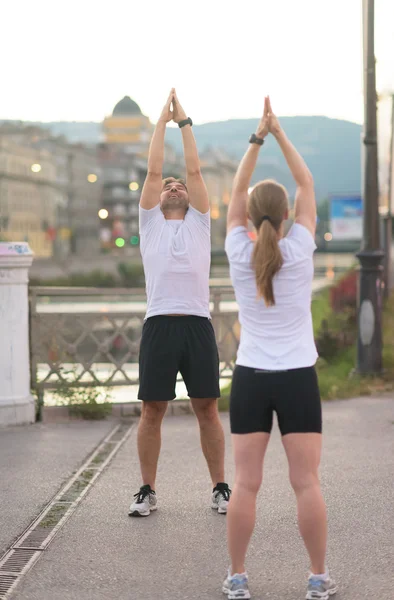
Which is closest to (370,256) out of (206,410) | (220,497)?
(206,410)

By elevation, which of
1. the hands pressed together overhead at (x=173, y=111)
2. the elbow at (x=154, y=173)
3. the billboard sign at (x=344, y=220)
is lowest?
the elbow at (x=154, y=173)

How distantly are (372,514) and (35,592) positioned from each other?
6.82 ft

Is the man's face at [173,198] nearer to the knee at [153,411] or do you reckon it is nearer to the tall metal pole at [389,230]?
the knee at [153,411]

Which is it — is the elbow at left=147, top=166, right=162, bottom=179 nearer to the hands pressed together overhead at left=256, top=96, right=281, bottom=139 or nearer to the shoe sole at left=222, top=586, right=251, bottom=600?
the hands pressed together overhead at left=256, top=96, right=281, bottom=139

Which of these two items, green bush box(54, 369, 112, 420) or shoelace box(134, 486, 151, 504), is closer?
shoelace box(134, 486, 151, 504)

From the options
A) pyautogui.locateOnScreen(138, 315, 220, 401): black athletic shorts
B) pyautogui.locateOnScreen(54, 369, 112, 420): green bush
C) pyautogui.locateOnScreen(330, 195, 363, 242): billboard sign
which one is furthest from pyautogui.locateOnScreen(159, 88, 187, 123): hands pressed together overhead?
pyautogui.locateOnScreen(330, 195, 363, 242): billboard sign

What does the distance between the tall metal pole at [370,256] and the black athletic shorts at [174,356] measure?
5.66 meters

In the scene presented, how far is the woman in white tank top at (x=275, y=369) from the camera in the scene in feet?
12.6

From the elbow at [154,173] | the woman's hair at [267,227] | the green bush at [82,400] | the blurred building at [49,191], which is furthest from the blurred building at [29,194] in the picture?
the woman's hair at [267,227]

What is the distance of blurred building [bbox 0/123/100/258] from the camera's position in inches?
4286

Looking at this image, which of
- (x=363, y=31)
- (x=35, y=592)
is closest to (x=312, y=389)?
(x=35, y=592)

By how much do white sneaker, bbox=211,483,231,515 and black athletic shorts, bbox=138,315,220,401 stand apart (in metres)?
0.57

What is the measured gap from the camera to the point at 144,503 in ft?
18.0

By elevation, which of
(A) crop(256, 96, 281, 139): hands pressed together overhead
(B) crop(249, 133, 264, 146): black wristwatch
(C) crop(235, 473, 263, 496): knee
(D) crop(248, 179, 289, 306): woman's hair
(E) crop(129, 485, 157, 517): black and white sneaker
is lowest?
(E) crop(129, 485, 157, 517): black and white sneaker
